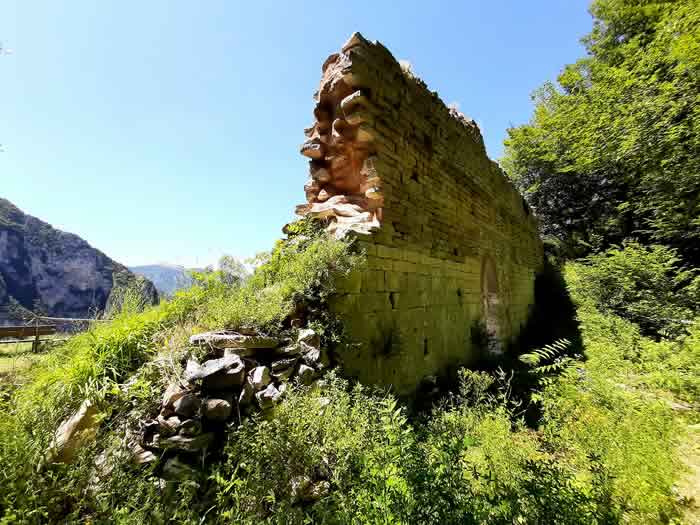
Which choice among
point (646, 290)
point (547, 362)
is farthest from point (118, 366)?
point (646, 290)

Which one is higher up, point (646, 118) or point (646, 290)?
point (646, 118)

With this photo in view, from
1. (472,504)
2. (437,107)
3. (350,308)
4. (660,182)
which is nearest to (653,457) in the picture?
(472,504)

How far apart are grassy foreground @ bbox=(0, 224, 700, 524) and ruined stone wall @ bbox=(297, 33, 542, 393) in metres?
0.52

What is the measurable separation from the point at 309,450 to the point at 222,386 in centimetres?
73

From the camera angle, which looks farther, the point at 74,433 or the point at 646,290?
the point at 646,290

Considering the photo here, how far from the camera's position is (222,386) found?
81.7 inches

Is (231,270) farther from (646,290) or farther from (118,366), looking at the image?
(646,290)

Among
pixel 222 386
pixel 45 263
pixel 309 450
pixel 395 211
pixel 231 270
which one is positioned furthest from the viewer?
pixel 45 263

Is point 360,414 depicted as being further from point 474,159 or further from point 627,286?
point 627,286

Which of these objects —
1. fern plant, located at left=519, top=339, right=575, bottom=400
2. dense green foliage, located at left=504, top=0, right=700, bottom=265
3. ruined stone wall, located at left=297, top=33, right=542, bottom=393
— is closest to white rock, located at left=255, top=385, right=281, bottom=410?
ruined stone wall, located at left=297, top=33, right=542, bottom=393

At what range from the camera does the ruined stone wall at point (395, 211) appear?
353 centimetres

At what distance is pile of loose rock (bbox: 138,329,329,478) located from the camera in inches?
70.7

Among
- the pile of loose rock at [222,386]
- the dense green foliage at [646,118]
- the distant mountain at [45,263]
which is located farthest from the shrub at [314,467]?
the distant mountain at [45,263]

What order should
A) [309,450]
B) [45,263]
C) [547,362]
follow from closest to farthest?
[309,450]
[547,362]
[45,263]
